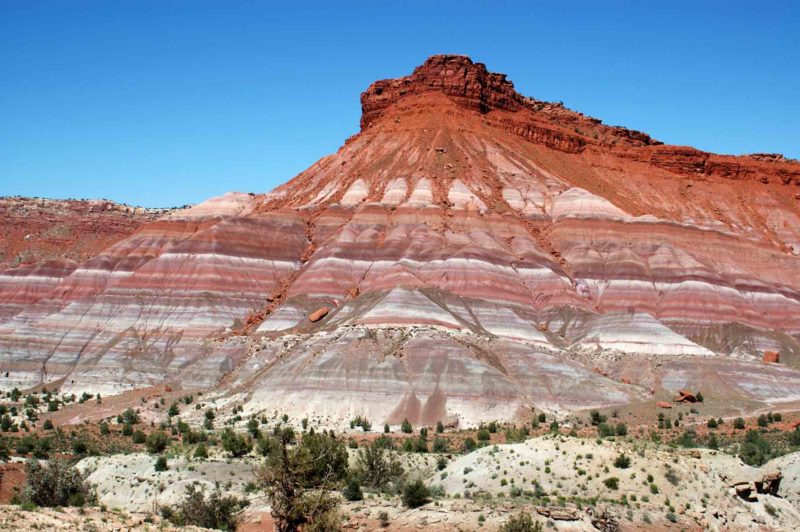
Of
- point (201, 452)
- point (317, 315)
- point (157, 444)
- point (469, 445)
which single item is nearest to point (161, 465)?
point (201, 452)

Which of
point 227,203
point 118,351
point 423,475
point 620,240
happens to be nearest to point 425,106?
point 227,203

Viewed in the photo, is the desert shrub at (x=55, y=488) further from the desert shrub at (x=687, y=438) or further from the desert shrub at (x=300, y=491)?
the desert shrub at (x=687, y=438)

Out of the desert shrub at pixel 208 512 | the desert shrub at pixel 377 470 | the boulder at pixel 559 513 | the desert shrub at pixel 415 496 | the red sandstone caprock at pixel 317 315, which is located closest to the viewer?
the boulder at pixel 559 513

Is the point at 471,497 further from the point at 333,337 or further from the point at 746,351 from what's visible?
the point at 746,351

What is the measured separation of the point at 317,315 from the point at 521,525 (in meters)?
59.2

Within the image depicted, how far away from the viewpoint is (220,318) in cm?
9256

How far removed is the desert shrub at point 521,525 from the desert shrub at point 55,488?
56.7ft

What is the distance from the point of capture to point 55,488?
129 feet

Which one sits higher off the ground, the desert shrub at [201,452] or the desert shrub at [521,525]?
the desert shrub at [201,452]

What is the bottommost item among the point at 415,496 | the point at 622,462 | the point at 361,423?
the point at 415,496

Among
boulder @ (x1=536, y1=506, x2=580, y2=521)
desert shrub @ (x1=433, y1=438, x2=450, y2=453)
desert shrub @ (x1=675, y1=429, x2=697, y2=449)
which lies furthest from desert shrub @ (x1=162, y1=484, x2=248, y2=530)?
desert shrub @ (x1=675, y1=429, x2=697, y2=449)

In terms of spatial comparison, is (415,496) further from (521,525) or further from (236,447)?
(236,447)

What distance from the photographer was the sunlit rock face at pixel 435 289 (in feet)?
246

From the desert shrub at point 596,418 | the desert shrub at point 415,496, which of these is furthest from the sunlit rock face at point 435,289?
the desert shrub at point 415,496
